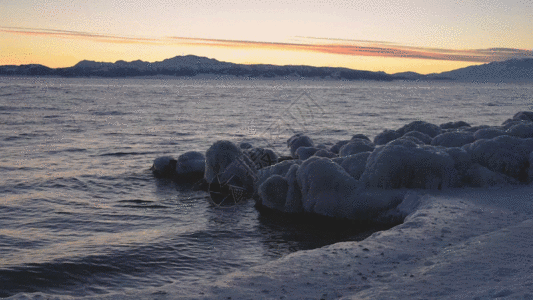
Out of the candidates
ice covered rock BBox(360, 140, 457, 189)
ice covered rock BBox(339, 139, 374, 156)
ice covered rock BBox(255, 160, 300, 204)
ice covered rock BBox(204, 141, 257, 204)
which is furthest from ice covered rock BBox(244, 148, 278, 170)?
ice covered rock BBox(360, 140, 457, 189)

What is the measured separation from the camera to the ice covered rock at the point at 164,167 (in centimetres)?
1295

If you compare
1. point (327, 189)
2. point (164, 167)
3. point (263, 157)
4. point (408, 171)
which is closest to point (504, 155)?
point (408, 171)

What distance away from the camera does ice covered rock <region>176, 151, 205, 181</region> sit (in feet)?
41.8

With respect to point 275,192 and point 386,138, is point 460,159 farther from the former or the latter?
point 386,138

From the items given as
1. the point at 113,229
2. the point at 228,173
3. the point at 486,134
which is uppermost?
the point at 486,134

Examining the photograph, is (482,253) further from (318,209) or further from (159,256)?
(159,256)

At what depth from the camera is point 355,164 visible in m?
9.22

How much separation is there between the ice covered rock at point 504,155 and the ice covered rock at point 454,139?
1501 millimetres

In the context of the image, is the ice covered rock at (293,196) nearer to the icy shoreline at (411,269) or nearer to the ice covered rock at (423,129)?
the icy shoreline at (411,269)

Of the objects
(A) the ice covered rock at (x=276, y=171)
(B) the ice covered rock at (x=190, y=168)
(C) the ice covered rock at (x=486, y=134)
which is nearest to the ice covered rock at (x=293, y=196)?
(A) the ice covered rock at (x=276, y=171)

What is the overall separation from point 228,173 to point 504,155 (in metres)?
6.66

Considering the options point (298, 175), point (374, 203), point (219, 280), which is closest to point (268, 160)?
point (298, 175)

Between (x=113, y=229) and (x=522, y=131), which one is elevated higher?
(x=522, y=131)

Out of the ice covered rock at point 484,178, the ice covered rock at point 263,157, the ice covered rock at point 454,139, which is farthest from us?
the ice covered rock at point 263,157
